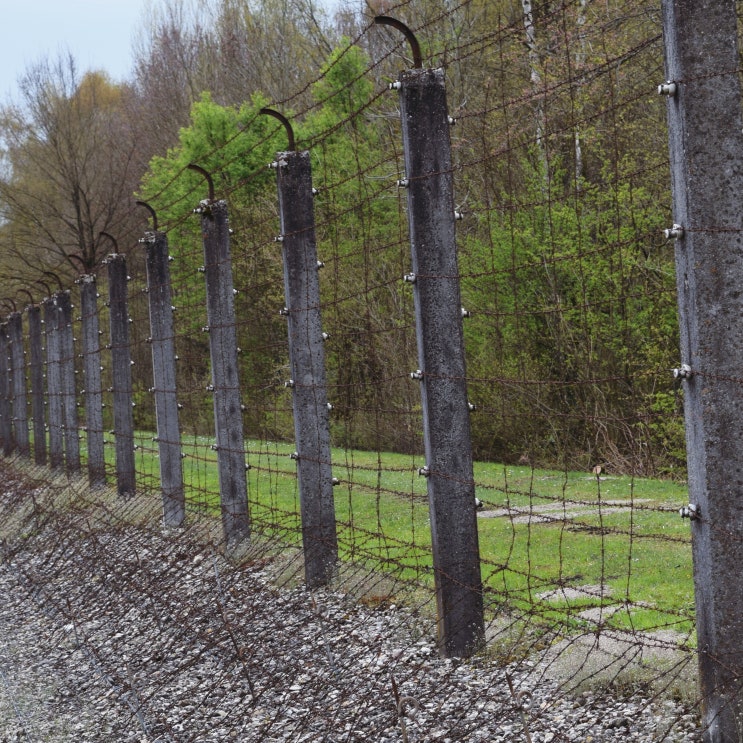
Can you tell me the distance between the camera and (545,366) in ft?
50.2

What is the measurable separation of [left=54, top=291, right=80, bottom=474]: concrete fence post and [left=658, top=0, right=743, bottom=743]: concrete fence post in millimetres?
12752

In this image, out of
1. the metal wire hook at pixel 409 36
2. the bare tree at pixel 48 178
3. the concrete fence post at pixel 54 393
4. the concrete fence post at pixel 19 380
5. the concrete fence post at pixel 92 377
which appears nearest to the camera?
the metal wire hook at pixel 409 36

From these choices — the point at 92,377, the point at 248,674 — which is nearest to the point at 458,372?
the point at 248,674

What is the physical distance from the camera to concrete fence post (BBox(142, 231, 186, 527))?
10422mm

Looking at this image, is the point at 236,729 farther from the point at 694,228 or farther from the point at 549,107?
the point at 549,107

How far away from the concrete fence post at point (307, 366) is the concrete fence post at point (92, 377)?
689 centimetres

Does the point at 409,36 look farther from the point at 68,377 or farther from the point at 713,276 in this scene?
the point at 68,377

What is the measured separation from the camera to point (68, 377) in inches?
642

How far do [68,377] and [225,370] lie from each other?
799 centimetres

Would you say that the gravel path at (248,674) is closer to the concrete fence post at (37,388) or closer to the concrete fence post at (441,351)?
the concrete fence post at (441,351)

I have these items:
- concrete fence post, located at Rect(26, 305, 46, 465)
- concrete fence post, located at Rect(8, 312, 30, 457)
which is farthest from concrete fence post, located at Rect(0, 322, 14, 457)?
concrete fence post, located at Rect(26, 305, 46, 465)

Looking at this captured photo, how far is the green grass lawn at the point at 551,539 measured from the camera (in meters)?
5.55

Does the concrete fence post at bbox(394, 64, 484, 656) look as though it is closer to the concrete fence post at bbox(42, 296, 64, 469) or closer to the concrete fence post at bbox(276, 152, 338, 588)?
the concrete fence post at bbox(276, 152, 338, 588)

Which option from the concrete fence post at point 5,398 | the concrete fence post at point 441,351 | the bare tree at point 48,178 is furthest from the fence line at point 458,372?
the bare tree at point 48,178
